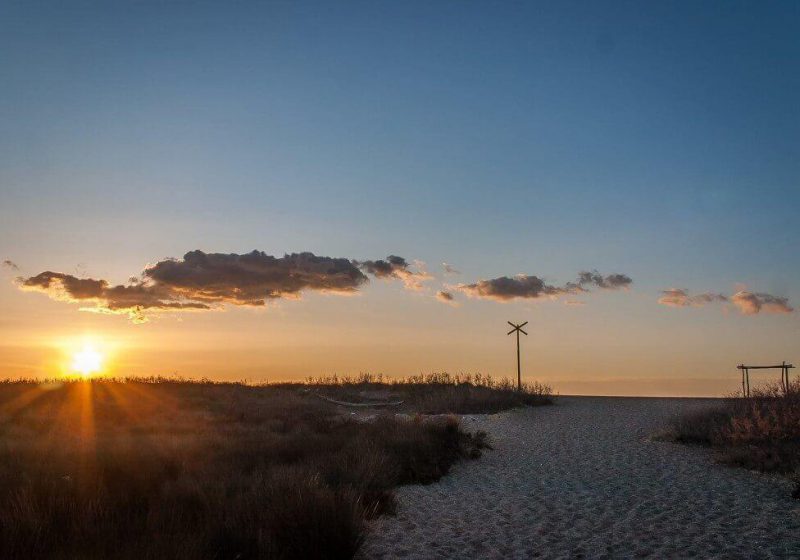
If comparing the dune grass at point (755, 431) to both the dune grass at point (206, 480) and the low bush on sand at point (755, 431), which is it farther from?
the dune grass at point (206, 480)

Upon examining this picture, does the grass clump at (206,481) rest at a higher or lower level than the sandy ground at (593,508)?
higher

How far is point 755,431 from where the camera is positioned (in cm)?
1706

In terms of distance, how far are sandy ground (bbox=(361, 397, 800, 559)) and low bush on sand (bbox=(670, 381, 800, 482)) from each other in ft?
1.96

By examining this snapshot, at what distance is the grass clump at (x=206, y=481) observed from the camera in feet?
27.0

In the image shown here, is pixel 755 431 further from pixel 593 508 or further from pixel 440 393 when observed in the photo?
pixel 440 393

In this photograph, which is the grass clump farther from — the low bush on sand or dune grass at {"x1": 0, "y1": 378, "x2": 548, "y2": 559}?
the low bush on sand

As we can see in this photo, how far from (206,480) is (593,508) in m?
6.72

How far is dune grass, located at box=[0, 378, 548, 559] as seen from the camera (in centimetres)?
824

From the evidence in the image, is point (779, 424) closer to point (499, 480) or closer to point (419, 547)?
point (499, 480)

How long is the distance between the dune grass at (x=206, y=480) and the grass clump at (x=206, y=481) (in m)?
0.03

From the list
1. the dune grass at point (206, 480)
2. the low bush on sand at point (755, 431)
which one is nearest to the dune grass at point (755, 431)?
the low bush on sand at point (755, 431)

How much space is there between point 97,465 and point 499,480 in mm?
8140

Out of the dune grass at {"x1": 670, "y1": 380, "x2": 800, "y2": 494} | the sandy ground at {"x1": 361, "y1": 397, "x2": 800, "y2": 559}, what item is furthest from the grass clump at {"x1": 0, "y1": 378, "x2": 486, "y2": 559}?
the dune grass at {"x1": 670, "y1": 380, "x2": 800, "y2": 494}

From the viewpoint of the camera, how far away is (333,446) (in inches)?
655
